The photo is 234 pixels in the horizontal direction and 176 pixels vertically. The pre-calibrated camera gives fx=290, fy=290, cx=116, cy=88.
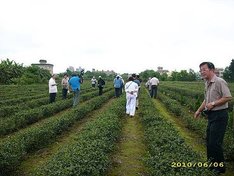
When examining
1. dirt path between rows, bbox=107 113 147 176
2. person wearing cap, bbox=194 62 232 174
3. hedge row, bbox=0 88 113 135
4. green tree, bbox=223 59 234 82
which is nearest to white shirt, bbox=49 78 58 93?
hedge row, bbox=0 88 113 135

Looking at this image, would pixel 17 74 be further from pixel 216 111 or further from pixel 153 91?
pixel 216 111

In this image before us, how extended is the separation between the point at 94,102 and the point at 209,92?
12410 mm

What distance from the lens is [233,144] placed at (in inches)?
283

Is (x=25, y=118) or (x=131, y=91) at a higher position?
(x=131, y=91)

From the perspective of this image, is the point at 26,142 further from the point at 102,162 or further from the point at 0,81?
the point at 0,81

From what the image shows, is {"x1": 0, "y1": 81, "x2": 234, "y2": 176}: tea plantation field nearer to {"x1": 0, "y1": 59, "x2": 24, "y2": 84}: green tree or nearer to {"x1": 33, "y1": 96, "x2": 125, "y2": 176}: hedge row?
{"x1": 33, "y1": 96, "x2": 125, "y2": 176}: hedge row

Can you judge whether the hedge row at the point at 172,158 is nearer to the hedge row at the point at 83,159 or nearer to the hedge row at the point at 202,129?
the hedge row at the point at 83,159

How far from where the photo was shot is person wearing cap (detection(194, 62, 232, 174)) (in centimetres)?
563

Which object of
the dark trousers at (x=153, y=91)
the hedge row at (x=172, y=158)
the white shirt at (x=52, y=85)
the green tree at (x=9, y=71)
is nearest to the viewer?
the hedge row at (x=172, y=158)

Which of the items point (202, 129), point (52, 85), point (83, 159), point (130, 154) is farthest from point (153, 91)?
point (83, 159)

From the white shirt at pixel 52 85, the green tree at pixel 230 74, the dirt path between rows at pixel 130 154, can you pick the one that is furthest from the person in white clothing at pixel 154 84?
the green tree at pixel 230 74

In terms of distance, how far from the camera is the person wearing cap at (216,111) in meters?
5.63

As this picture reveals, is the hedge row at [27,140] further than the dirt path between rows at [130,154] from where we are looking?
No

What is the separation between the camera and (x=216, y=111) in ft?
18.9
